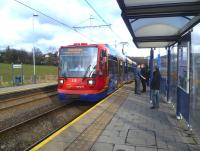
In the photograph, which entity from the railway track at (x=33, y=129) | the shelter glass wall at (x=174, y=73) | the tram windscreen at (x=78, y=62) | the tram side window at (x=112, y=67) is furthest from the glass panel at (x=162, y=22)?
the tram side window at (x=112, y=67)

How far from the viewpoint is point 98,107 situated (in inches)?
462

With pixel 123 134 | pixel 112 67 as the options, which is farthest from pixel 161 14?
pixel 112 67

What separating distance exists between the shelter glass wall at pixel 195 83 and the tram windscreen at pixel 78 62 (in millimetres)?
7015

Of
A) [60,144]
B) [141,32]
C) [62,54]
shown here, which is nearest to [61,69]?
[62,54]

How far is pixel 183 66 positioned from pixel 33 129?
5.07 m

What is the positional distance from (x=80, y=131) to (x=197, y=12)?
4.16m

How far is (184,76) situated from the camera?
8383 millimetres

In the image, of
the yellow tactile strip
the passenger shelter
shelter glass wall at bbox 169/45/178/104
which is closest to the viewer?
the yellow tactile strip

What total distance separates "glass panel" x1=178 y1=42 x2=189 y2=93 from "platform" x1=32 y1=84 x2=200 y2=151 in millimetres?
1204

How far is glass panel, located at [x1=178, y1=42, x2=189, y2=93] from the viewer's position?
7.92 m

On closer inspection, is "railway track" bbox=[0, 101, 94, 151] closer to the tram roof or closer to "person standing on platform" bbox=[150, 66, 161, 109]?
"person standing on platform" bbox=[150, 66, 161, 109]

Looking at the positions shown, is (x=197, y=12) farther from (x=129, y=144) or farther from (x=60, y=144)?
(x=60, y=144)

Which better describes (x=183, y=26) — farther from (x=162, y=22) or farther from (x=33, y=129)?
(x=33, y=129)

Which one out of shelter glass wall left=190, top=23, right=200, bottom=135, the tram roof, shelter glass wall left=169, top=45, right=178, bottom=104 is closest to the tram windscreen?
shelter glass wall left=169, top=45, right=178, bottom=104
